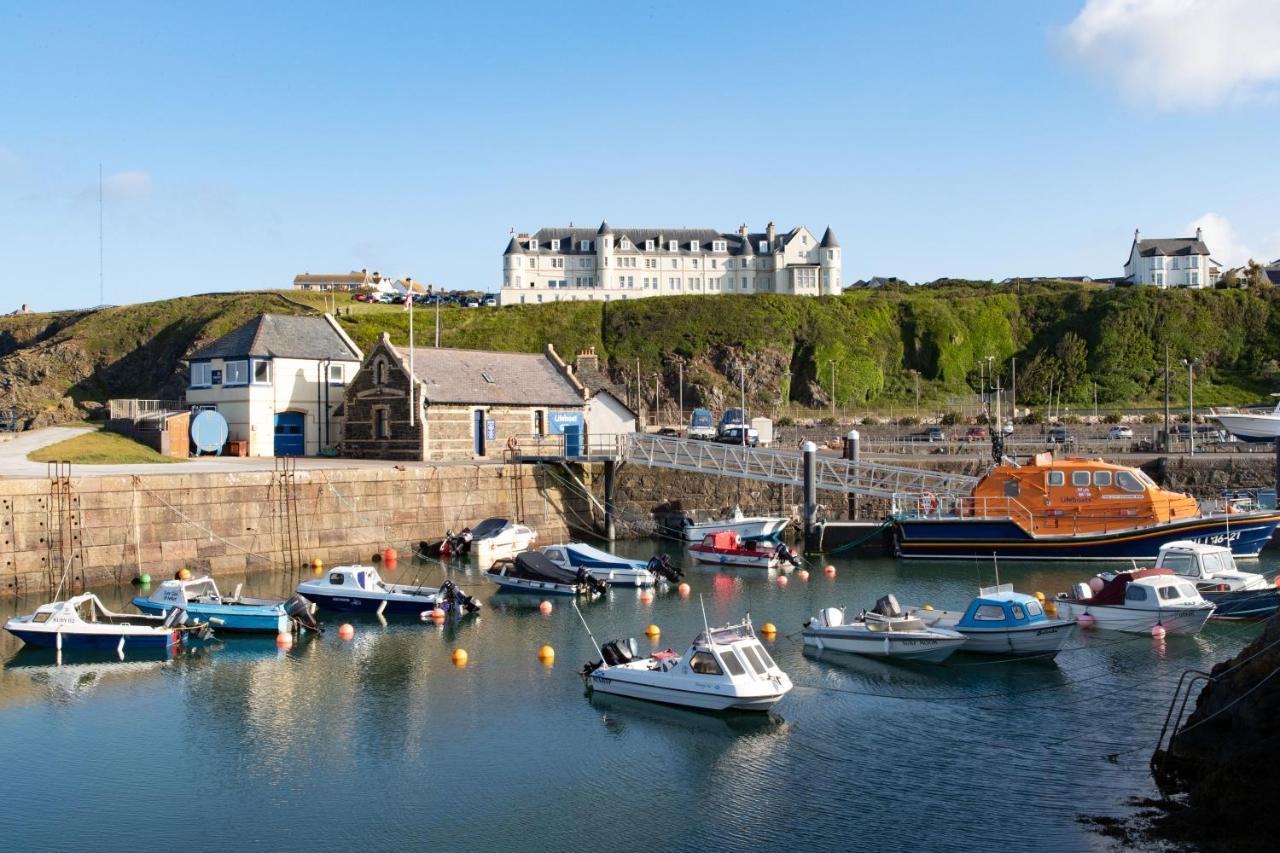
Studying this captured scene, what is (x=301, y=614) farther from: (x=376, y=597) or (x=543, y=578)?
(x=543, y=578)

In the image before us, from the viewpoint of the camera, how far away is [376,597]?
34.3m

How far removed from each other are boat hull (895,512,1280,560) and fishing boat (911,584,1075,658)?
15.4 metres

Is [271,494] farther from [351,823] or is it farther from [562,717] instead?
[351,823]

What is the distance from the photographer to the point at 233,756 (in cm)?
2170

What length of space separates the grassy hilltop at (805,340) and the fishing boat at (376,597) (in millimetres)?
67186

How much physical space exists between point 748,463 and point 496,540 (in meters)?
13.0

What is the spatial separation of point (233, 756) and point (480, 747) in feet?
15.9

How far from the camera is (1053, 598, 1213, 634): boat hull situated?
29.2 meters

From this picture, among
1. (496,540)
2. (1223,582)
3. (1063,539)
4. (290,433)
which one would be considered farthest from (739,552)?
(290,433)

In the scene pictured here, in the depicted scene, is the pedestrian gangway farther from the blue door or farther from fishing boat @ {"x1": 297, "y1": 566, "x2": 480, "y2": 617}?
fishing boat @ {"x1": 297, "y1": 566, "x2": 480, "y2": 617}

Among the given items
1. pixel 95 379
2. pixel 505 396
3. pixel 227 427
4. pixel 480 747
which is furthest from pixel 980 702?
pixel 95 379

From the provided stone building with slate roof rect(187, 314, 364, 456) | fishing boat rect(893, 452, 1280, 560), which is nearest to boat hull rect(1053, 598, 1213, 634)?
fishing boat rect(893, 452, 1280, 560)

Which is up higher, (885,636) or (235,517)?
(235,517)

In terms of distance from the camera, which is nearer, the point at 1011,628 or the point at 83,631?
the point at 1011,628
